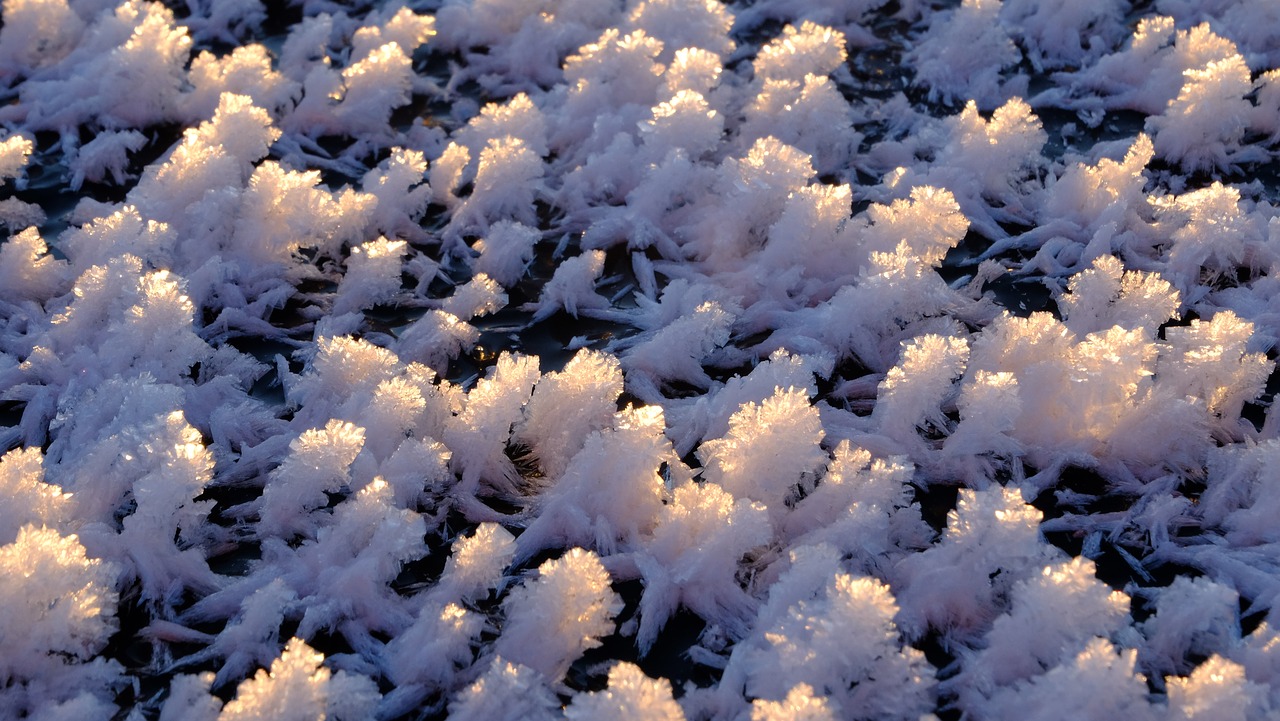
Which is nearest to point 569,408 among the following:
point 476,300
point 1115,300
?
point 476,300

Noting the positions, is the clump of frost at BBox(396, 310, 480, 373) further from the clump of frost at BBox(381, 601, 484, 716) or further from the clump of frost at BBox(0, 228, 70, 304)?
the clump of frost at BBox(0, 228, 70, 304)

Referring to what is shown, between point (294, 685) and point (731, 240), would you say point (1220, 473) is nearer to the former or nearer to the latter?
point (731, 240)

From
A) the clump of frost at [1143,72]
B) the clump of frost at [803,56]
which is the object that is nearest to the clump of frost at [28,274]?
the clump of frost at [803,56]

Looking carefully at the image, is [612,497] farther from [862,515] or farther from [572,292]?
[572,292]

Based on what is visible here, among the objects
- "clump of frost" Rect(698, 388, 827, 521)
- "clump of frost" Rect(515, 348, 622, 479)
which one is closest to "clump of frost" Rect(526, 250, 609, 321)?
"clump of frost" Rect(515, 348, 622, 479)

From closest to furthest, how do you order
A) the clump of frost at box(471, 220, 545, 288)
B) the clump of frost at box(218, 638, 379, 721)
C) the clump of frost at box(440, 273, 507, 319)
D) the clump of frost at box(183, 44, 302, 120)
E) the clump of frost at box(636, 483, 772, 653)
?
the clump of frost at box(218, 638, 379, 721)
the clump of frost at box(636, 483, 772, 653)
the clump of frost at box(440, 273, 507, 319)
the clump of frost at box(471, 220, 545, 288)
the clump of frost at box(183, 44, 302, 120)

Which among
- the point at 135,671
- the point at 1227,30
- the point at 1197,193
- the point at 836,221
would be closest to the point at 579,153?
the point at 836,221
